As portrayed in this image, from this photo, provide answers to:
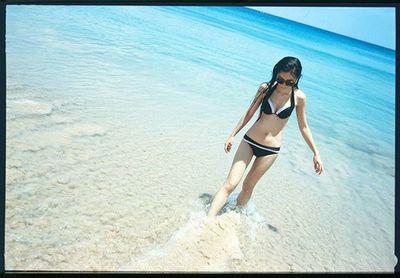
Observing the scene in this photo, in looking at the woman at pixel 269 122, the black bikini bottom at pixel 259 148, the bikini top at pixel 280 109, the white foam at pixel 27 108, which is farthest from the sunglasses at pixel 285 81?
the white foam at pixel 27 108

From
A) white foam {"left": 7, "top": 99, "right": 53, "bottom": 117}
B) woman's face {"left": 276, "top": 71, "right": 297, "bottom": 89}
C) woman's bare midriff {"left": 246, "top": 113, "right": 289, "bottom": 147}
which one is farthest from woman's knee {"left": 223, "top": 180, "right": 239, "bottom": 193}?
white foam {"left": 7, "top": 99, "right": 53, "bottom": 117}

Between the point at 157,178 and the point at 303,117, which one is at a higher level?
the point at 303,117

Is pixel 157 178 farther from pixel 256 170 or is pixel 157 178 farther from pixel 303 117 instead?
pixel 303 117

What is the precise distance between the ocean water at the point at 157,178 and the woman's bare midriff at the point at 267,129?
902 mm

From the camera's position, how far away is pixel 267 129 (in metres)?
3.16

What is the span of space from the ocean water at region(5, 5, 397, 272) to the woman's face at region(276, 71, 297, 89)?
1.42 meters

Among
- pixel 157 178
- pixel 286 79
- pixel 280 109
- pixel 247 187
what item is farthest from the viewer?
pixel 157 178

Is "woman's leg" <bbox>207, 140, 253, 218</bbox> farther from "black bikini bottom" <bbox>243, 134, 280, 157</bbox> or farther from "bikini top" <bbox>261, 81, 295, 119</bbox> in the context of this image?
"bikini top" <bbox>261, 81, 295, 119</bbox>

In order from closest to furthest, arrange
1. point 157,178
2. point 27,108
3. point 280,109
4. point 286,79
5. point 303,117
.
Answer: point 286,79
point 280,109
point 303,117
point 157,178
point 27,108

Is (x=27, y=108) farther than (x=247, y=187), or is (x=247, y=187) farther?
(x=27, y=108)

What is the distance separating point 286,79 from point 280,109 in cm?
27

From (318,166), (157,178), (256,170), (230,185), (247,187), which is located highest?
(318,166)

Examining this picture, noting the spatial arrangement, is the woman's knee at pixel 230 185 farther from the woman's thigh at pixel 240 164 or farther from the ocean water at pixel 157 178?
the ocean water at pixel 157 178

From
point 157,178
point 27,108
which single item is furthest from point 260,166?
point 27,108
